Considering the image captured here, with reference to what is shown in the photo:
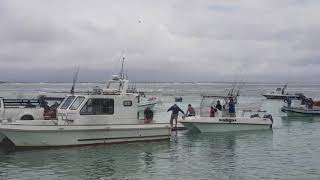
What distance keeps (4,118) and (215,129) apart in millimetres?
13113

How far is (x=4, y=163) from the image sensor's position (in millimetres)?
21906

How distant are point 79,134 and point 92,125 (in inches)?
30.3

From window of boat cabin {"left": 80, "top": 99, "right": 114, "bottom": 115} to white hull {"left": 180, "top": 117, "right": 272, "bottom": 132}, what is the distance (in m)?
7.34

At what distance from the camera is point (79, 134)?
26.0 m

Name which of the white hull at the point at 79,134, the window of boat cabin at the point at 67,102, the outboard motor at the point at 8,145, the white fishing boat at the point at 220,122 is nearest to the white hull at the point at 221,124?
the white fishing boat at the point at 220,122

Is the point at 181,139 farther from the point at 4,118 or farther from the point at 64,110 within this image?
the point at 4,118

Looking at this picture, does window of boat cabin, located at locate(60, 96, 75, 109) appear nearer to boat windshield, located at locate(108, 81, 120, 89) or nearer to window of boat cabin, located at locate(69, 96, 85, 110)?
window of boat cabin, located at locate(69, 96, 85, 110)

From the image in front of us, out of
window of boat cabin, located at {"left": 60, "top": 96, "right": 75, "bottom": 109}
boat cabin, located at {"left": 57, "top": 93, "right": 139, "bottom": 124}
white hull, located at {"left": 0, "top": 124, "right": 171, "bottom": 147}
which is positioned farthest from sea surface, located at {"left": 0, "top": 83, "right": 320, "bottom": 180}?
window of boat cabin, located at {"left": 60, "top": 96, "right": 75, "bottom": 109}

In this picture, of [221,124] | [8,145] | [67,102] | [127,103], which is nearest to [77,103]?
[67,102]

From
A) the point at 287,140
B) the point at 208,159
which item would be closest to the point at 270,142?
the point at 287,140

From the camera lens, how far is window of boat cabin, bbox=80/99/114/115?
2631 cm

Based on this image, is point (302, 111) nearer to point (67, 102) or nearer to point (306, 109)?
point (306, 109)

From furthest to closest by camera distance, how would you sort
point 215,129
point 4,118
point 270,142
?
point 215,129, point 270,142, point 4,118

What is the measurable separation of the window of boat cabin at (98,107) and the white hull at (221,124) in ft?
24.1
